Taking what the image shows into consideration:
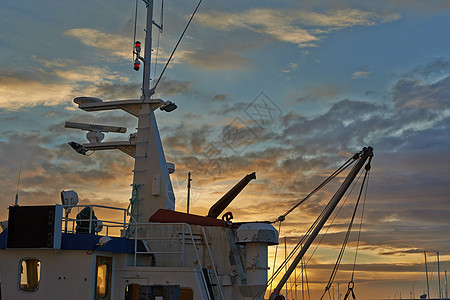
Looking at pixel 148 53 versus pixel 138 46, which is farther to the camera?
pixel 148 53

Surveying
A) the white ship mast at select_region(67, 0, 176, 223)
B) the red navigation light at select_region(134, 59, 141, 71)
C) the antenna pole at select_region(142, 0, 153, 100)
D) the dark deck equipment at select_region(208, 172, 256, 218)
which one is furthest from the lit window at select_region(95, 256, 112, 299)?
the red navigation light at select_region(134, 59, 141, 71)

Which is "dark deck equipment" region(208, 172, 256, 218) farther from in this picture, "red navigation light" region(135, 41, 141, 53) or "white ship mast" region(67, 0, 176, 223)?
"red navigation light" region(135, 41, 141, 53)

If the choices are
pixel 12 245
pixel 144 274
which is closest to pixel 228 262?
pixel 144 274

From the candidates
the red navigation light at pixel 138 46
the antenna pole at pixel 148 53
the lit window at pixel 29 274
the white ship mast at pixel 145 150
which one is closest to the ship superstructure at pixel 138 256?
the lit window at pixel 29 274

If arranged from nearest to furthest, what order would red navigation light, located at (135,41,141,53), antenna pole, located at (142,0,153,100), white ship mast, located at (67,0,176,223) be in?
white ship mast, located at (67,0,176,223), antenna pole, located at (142,0,153,100), red navigation light, located at (135,41,141,53)

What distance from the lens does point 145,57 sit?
30438mm

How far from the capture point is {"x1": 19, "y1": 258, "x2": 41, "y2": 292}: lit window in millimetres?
22109

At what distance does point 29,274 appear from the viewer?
877 inches

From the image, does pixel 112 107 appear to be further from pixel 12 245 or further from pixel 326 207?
pixel 326 207

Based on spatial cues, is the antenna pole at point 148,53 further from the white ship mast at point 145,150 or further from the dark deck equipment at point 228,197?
the dark deck equipment at point 228,197

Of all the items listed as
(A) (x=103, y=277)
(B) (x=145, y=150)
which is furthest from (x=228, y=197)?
(A) (x=103, y=277)

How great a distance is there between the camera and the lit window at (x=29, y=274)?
22109mm

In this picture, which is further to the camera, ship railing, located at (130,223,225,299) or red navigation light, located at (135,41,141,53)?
red navigation light, located at (135,41,141,53)

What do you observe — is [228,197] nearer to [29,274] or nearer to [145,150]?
[145,150]
